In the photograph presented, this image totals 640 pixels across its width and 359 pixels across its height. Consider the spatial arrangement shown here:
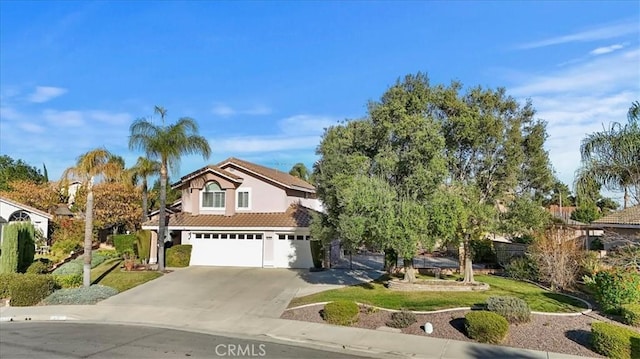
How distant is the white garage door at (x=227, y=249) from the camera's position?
27469 millimetres

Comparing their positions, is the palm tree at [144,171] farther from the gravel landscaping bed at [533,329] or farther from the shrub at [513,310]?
the shrub at [513,310]

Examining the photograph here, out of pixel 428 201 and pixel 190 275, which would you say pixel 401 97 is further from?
pixel 190 275

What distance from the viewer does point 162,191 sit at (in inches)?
1005

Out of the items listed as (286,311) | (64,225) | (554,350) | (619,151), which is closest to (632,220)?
(619,151)

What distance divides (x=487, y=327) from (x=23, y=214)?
1481 inches

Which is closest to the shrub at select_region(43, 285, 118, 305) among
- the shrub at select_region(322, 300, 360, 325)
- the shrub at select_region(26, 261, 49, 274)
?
the shrub at select_region(26, 261, 49, 274)

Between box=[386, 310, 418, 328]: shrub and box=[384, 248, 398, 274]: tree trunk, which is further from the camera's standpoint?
box=[384, 248, 398, 274]: tree trunk

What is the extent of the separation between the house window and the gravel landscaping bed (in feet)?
49.6

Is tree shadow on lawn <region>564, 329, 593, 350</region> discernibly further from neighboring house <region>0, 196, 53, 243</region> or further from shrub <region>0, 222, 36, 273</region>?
neighboring house <region>0, 196, 53, 243</region>

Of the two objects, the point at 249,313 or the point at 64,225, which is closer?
the point at 249,313

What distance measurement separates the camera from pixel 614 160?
1337 centimetres

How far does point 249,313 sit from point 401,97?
32.5 ft

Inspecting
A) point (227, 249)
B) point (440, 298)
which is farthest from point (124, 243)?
point (440, 298)

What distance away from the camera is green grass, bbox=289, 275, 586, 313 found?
14781 mm
